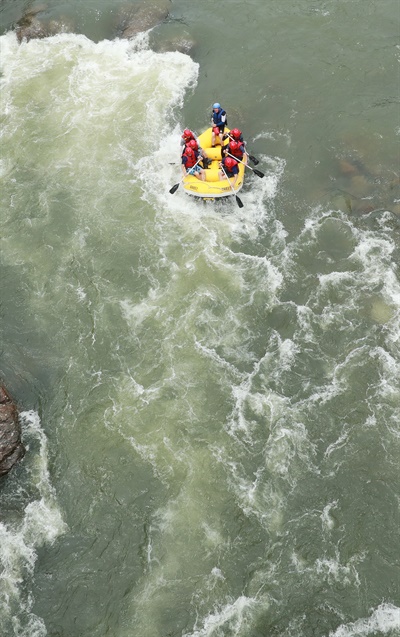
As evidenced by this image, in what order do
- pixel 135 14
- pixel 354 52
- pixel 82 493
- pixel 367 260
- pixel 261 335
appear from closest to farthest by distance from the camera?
pixel 82 493, pixel 261 335, pixel 367 260, pixel 354 52, pixel 135 14

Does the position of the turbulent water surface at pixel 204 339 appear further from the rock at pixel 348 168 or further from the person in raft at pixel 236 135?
the person in raft at pixel 236 135

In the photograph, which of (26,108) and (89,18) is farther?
(89,18)

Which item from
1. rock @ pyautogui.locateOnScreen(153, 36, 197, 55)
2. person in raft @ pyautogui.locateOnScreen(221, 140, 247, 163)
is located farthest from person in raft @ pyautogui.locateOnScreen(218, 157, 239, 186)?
rock @ pyautogui.locateOnScreen(153, 36, 197, 55)

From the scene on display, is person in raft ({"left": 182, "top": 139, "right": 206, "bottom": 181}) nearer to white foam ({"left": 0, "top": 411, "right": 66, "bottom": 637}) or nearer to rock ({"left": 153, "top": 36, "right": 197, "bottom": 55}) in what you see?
rock ({"left": 153, "top": 36, "right": 197, "bottom": 55})

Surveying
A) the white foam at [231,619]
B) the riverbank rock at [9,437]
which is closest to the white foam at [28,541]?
the riverbank rock at [9,437]

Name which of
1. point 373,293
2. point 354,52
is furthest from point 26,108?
point 373,293

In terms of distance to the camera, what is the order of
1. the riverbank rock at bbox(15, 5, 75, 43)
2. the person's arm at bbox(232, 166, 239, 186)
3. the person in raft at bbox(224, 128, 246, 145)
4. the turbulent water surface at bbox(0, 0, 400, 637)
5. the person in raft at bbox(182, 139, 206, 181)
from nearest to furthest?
1. the turbulent water surface at bbox(0, 0, 400, 637)
2. the person's arm at bbox(232, 166, 239, 186)
3. the person in raft at bbox(182, 139, 206, 181)
4. the person in raft at bbox(224, 128, 246, 145)
5. the riverbank rock at bbox(15, 5, 75, 43)

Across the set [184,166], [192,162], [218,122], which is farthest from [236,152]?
[184,166]

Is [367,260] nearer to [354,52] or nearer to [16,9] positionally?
[354,52]
